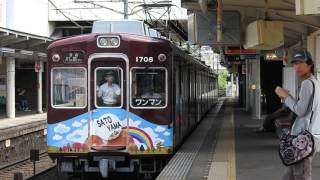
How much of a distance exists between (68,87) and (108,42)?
1.11 meters

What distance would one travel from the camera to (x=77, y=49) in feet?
37.0

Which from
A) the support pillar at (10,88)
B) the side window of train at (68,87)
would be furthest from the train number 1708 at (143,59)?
the support pillar at (10,88)

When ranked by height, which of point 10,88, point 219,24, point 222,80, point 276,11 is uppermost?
point 276,11

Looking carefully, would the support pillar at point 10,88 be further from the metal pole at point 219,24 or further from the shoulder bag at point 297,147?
the shoulder bag at point 297,147

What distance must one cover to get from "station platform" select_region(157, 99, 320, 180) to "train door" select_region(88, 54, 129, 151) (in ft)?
3.63

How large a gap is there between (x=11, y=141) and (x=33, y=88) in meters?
25.8

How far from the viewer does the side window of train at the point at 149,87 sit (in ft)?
36.7

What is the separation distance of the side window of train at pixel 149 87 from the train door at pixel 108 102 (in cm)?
17

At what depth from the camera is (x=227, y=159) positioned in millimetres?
11875

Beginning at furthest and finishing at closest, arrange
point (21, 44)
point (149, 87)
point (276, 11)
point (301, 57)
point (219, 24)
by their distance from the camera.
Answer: point (21, 44) < point (219, 24) < point (276, 11) < point (149, 87) < point (301, 57)

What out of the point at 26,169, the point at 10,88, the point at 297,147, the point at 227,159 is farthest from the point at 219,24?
the point at 10,88

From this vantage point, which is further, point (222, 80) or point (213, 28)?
point (222, 80)

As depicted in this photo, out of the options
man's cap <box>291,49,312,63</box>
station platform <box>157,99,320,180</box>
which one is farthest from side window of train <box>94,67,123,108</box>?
man's cap <box>291,49,312,63</box>

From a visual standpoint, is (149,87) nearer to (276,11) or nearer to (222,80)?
(276,11)
